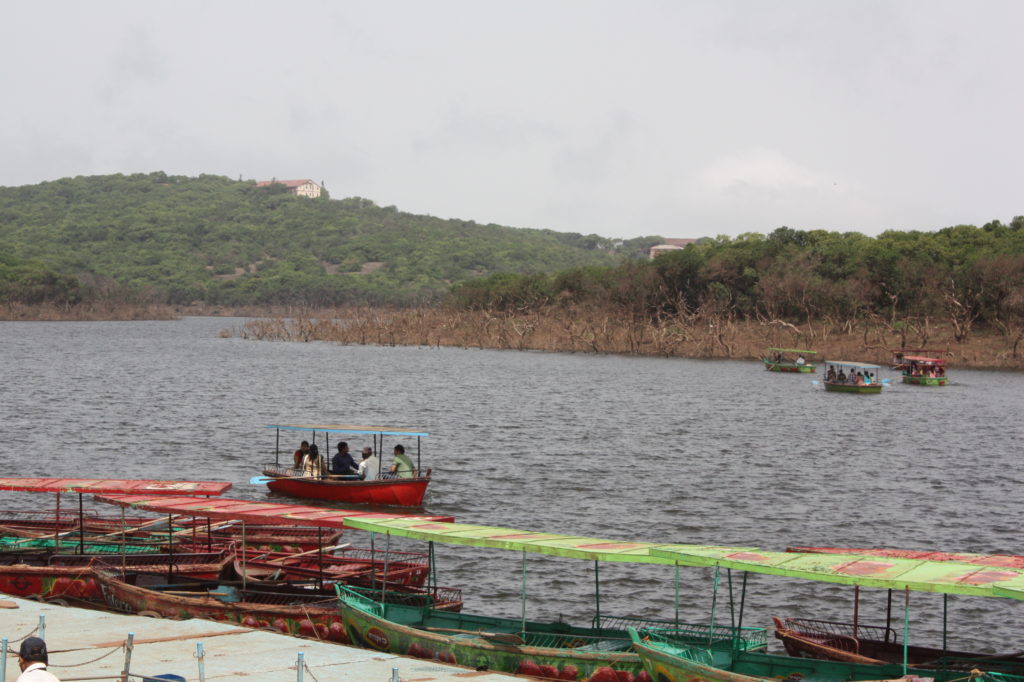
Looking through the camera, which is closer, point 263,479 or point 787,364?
point 263,479

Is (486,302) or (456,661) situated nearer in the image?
(456,661)

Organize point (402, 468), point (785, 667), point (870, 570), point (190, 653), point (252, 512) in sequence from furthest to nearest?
point (402, 468) < point (252, 512) < point (785, 667) < point (870, 570) < point (190, 653)

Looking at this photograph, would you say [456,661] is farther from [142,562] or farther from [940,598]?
[940,598]

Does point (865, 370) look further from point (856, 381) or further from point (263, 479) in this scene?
point (263, 479)

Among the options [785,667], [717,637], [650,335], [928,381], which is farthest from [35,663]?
[650,335]

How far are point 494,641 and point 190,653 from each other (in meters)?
4.79

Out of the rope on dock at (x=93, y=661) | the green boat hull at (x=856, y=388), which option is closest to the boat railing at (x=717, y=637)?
the rope on dock at (x=93, y=661)

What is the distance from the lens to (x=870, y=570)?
15.9 meters

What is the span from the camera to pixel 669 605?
Result: 24938mm

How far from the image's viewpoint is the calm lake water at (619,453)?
2702 cm

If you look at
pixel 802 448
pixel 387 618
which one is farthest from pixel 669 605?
pixel 802 448

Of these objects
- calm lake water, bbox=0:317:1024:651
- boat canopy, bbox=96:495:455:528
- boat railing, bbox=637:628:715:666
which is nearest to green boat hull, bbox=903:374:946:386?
calm lake water, bbox=0:317:1024:651

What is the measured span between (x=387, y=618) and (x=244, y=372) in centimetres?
7909

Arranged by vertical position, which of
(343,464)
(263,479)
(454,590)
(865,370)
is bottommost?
(454,590)
